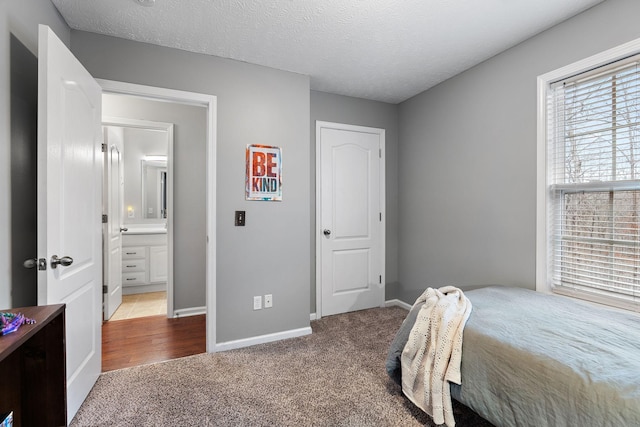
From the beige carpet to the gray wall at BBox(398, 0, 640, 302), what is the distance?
3.52 ft

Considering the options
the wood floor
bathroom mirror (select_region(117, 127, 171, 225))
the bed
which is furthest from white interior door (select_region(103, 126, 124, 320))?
the bed

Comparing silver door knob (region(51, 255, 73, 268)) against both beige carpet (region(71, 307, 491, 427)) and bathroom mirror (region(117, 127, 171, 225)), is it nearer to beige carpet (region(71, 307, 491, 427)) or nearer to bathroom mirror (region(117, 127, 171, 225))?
beige carpet (region(71, 307, 491, 427))

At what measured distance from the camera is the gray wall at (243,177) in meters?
2.32

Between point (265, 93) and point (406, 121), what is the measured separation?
5.66ft

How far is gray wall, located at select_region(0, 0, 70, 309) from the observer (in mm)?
1354

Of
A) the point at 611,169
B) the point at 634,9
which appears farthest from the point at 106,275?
the point at 634,9

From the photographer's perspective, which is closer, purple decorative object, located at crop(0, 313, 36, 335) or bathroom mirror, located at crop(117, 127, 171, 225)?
purple decorative object, located at crop(0, 313, 36, 335)

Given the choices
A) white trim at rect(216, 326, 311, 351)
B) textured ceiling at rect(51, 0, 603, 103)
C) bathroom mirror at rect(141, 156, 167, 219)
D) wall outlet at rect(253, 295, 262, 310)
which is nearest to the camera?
textured ceiling at rect(51, 0, 603, 103)

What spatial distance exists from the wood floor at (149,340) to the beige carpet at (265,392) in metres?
0.17

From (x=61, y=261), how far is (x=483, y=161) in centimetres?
294

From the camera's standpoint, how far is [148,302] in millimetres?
3791

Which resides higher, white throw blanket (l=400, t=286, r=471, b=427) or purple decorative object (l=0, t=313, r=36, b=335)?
purple decorative object (l=0, t=313, r=36, b=335)

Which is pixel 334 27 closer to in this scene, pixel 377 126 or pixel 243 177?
pixel 243 177

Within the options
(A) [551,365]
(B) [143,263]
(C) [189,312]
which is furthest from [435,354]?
(B) [143,263]
